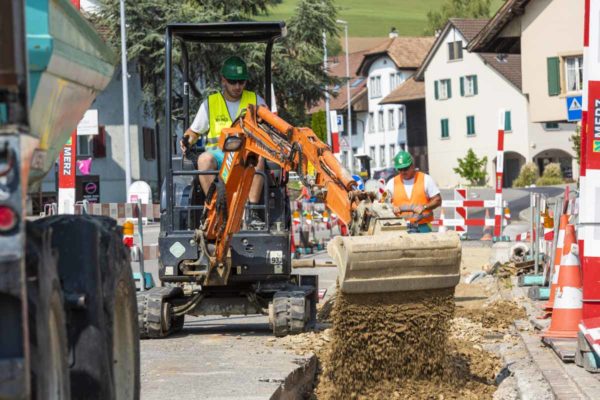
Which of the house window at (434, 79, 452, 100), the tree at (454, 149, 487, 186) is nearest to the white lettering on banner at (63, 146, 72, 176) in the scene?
the tree at (454, 149, 487, 186)

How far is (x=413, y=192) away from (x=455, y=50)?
68.3m

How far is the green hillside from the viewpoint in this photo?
509 feet

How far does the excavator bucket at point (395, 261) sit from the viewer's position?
29.6 ft

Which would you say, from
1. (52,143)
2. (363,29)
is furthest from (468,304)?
(363,29)

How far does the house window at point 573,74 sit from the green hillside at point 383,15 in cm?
10890

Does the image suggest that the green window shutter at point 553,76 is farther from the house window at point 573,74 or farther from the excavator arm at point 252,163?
the excavator arm at point 252,163

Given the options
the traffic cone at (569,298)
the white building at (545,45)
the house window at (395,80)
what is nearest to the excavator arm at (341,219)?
the traffic cone at (569,298)

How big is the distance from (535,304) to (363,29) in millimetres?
146179

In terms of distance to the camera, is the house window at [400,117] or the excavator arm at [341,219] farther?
the house window at [400,117]

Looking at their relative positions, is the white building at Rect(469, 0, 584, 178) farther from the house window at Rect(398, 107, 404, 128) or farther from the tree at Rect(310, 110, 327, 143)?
the house window at Rect(398, 107, 404, 128)

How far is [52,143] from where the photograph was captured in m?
5.29

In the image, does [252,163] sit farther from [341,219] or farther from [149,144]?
[149,144]

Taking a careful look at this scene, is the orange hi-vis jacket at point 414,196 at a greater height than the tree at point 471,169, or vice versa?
the tree at point 471,169

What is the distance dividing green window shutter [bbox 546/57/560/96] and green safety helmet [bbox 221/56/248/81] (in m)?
28.1
